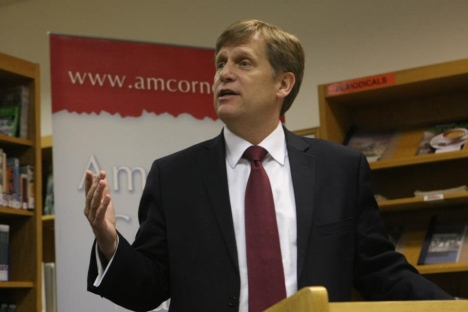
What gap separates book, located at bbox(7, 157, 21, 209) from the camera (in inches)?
174

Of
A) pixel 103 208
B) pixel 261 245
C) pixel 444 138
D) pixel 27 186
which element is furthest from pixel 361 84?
pixel 103 208

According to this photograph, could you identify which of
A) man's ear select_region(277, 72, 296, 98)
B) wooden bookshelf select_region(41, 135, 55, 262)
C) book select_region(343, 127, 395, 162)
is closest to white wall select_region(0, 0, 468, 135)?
wooden bookshelf select_region(41, 135, 55, 262)

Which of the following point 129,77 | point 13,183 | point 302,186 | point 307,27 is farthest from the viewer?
point 307,27

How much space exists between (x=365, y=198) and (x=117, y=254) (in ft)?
2.26

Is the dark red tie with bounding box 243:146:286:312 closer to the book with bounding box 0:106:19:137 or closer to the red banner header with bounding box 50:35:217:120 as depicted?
the red banner header with bounding box 50:35:217:120

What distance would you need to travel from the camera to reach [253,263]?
6.71 feet

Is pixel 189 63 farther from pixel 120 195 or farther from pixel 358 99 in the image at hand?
pixel 358 99

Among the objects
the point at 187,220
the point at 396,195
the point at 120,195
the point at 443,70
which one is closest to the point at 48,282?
the point at 120,195

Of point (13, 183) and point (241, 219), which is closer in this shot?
point (241, 219)

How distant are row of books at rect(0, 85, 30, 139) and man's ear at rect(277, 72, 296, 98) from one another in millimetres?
2524

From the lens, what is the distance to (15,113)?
4.57m

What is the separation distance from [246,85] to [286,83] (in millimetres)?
Answer: 176

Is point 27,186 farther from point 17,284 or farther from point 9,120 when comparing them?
point 17,284

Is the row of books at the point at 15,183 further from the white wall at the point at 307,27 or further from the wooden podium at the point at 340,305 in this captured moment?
the wooden podium at the point at 340,305
